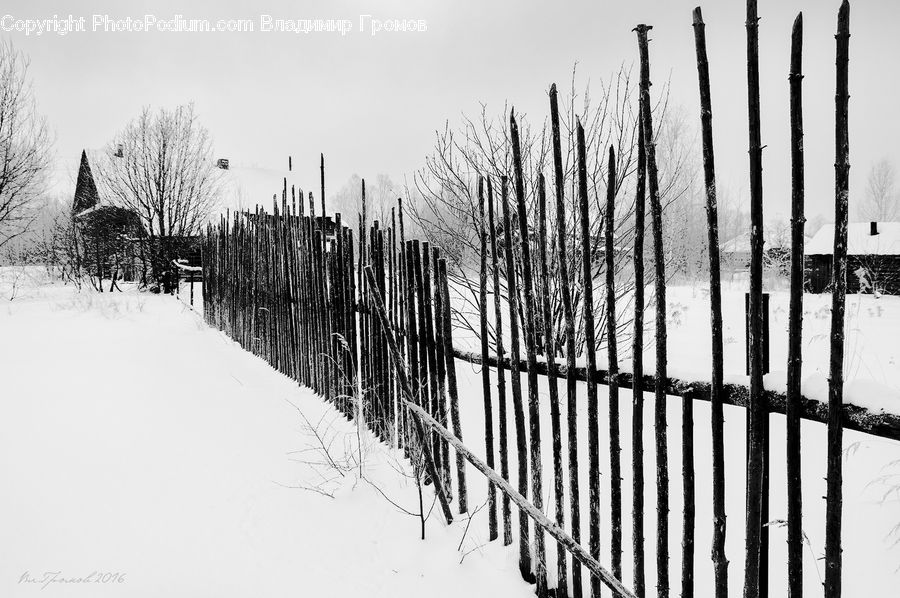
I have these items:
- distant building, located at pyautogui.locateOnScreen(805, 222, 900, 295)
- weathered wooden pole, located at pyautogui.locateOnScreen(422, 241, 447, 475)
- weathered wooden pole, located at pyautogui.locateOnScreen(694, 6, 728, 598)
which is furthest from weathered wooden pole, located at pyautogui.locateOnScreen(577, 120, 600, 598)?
distant building, located at pyautogui.locateOnScreen(805, 222, 900, 295)

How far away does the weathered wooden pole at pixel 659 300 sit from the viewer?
4.55 ft

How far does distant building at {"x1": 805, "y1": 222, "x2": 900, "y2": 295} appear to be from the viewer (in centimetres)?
1823

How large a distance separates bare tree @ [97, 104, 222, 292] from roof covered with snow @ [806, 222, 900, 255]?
26.5 metres

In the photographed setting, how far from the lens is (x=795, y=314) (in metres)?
1.15

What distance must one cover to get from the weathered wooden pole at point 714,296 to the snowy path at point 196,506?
3.47 feet

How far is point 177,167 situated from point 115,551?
70.4 ft

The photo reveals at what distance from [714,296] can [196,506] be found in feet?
9.43

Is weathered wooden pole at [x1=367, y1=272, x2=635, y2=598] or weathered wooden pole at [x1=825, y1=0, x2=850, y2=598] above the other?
weathered wooden pole at [x1=825, y1=0, x2=850, y2=598]

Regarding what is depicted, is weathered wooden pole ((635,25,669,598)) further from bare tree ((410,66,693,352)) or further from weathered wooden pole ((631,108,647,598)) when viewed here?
bare tree ((410,66,693,352))

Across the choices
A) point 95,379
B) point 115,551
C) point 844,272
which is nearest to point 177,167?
point 95,379

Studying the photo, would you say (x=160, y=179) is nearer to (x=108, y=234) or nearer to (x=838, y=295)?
(x=108, y=234)

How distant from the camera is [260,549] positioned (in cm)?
241

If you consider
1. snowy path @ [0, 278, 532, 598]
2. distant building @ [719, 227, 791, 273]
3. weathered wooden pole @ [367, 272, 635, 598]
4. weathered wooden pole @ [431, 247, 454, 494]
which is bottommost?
snowy path @ [0, 278, 532, 598]

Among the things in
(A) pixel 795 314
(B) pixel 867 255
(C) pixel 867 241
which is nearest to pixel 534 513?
(A) pixel 795 314
